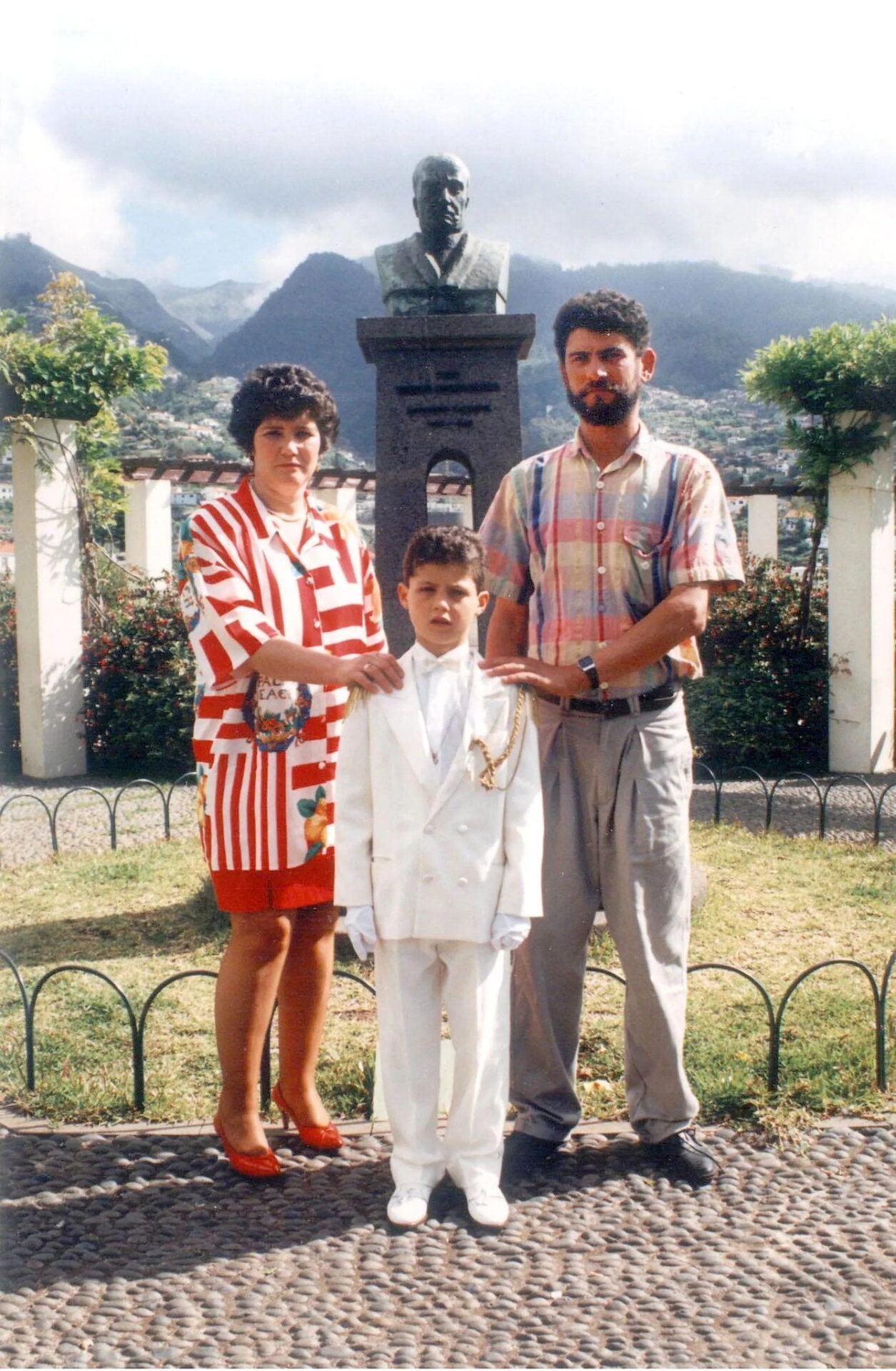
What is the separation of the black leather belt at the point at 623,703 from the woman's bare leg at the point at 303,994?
0.78 metres

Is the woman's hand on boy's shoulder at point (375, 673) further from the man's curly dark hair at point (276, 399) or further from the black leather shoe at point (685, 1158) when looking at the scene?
the black leather shoe at point (685, 1158)

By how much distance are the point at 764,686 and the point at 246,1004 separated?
7835mm

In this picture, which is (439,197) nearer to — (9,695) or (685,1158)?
(685,1158)

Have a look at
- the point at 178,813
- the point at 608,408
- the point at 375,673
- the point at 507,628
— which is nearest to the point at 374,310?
the point at 178,813

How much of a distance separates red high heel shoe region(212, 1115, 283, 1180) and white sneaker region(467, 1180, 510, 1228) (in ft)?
1.68

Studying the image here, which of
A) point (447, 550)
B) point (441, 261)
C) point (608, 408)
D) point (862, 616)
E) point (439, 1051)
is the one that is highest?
point (441, 261)

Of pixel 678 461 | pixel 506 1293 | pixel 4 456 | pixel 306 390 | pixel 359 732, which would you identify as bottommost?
pixel 506 1293

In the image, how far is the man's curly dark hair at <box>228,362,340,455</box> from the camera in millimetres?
2871

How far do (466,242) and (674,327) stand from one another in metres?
33.7

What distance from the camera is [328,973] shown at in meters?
3.04

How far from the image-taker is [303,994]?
9.84 feet

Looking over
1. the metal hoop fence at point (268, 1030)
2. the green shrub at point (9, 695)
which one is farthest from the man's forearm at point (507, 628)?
the green shrub at point (9, 695)

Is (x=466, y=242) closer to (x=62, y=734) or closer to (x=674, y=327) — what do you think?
(x=62, y=734)

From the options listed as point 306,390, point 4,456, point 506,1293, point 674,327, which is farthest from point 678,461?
point 674,327
